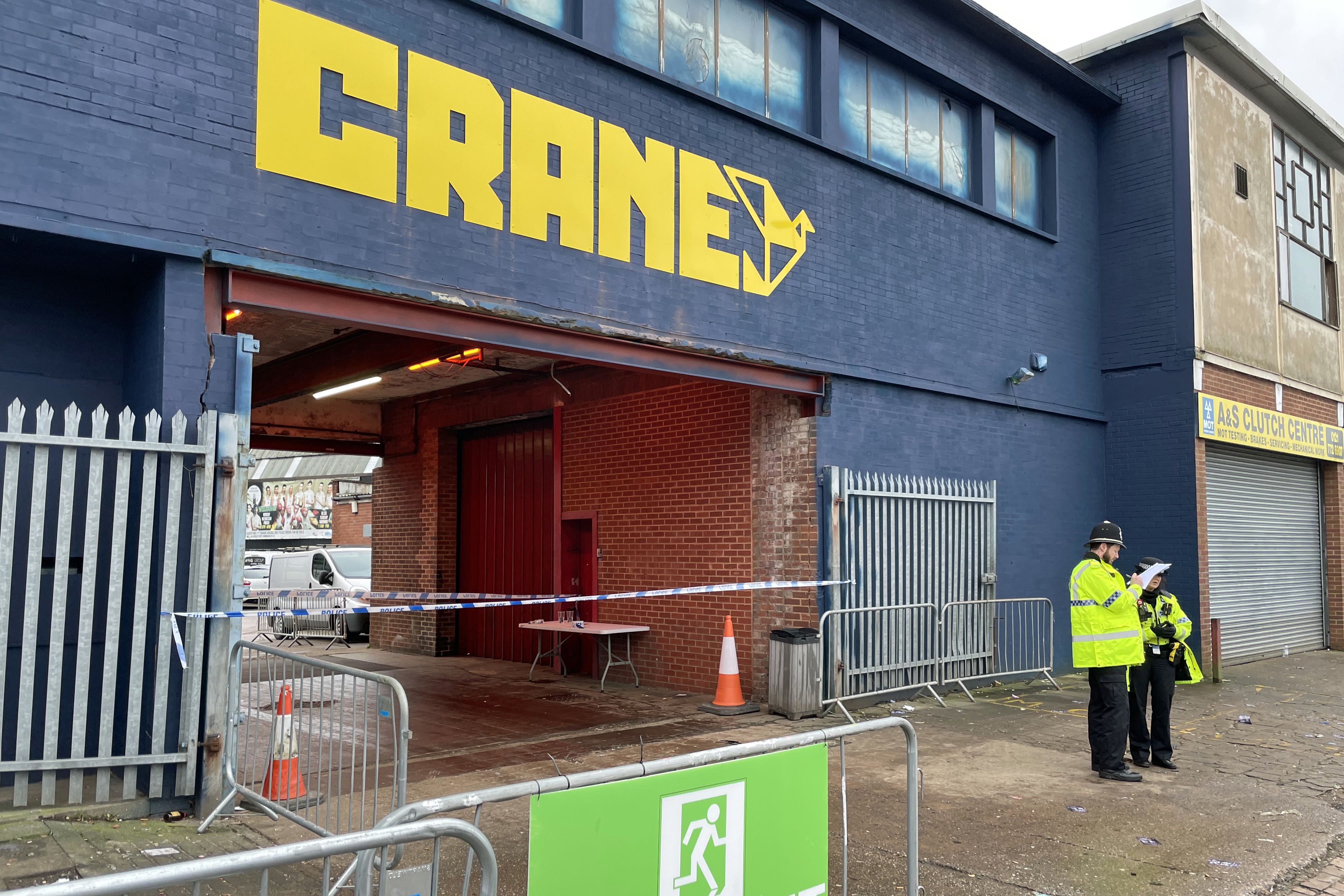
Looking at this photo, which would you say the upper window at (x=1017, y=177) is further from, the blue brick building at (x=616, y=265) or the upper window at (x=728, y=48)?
the upper window at (x=728, y=48)

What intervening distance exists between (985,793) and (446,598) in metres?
9.55

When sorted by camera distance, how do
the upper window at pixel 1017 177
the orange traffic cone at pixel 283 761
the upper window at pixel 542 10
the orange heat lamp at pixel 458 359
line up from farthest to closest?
1. the upper window at pixel 1017 177
2. the orange heat lamp at pixel 458 359
3. the upper window at pixel 542 10
4. the orange traffic cone at pixel 283 761

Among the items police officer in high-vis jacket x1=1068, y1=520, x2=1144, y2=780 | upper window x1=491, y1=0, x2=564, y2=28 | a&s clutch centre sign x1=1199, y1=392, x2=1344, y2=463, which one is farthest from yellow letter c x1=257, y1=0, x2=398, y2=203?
a&s clutch centre sign x1=1199, y1=392, x2=1344, y2=463

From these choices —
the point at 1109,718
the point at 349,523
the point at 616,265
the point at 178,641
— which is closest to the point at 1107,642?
the point at 1109,718

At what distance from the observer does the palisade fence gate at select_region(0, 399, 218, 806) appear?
561 centimetres

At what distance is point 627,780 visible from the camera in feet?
11.1

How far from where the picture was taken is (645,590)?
1216 centimetres

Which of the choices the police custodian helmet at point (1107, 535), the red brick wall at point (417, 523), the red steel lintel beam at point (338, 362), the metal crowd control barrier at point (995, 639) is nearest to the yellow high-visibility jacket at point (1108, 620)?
the police custodian helmet at point (1107, 535)

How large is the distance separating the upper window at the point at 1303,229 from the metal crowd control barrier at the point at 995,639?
750 centimetres

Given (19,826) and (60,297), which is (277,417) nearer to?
(60,297)

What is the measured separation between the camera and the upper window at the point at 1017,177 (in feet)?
43.7

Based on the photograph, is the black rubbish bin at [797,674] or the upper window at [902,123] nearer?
the black rubbish bin at [797,674]

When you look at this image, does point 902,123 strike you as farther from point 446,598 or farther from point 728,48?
point 446,598

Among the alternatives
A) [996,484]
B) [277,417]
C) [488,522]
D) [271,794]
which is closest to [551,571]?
[488,522]
